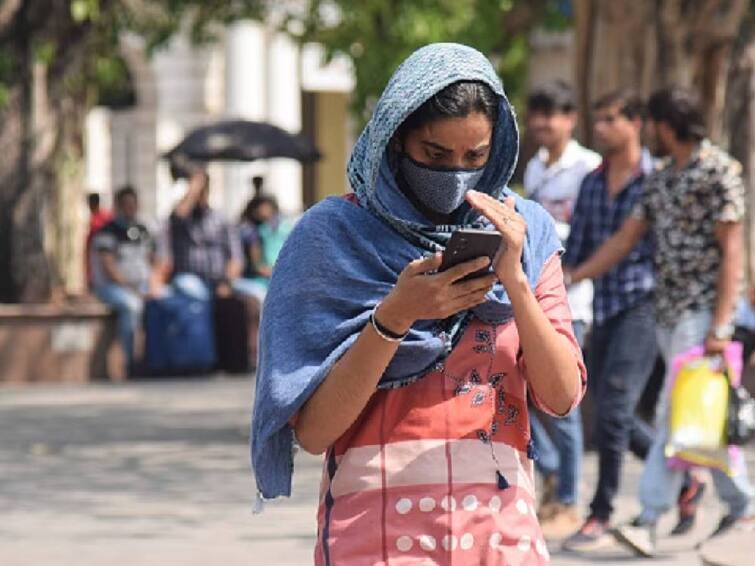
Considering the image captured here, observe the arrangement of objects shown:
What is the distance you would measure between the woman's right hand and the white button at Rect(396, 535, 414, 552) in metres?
0.39

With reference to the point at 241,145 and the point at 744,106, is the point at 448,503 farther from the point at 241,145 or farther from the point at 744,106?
the point at 241,145

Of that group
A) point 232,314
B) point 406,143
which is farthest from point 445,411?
point 232,314

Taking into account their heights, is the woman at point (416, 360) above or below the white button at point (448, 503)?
above

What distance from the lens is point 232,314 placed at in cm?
2116

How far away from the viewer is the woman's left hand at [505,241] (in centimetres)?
372

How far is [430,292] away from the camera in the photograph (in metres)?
3.69

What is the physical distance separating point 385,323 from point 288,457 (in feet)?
1.32

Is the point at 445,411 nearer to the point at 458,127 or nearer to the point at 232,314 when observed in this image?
the point at 458,127

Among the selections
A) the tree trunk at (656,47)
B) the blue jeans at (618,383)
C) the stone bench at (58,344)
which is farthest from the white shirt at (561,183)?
the stone bench at (58,344)

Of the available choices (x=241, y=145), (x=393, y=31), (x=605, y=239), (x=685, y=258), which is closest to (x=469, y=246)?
(x=685, y=258)

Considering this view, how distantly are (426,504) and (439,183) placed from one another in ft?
1.81

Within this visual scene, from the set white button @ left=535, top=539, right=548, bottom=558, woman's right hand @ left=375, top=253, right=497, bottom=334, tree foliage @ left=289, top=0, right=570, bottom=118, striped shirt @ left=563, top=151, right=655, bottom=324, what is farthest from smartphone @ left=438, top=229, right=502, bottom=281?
tree foliage @ left=289, top=0, right=570, bottom=118

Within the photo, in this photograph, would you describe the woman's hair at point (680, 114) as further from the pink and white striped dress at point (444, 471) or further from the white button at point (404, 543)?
the white button at point (404, 543)

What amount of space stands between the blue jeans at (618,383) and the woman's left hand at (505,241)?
5404 millimetres
